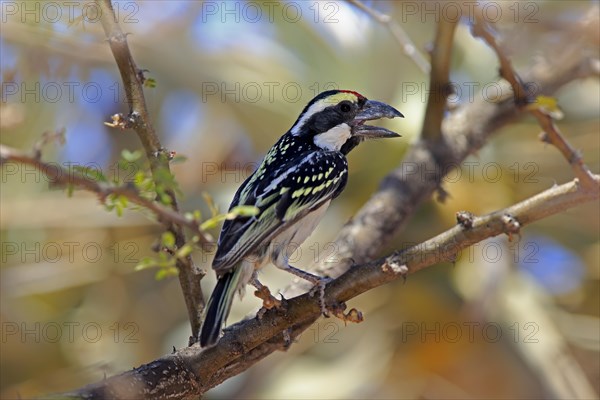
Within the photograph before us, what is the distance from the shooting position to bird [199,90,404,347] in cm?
364

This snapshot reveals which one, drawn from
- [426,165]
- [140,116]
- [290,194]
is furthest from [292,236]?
[426,165]

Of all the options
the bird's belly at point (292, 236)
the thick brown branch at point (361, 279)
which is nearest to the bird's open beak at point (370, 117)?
the bird's belly at point (292, 236)

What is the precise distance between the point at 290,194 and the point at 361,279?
3.01ft

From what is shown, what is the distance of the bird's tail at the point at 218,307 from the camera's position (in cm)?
320

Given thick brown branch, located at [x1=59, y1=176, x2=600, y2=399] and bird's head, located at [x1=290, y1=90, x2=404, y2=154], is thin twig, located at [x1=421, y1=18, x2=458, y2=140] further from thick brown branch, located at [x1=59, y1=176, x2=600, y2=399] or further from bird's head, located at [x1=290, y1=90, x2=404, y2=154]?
thick brown branch, located at [x1=59, y1=176, x2=600, y2=399]

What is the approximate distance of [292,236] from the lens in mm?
4160

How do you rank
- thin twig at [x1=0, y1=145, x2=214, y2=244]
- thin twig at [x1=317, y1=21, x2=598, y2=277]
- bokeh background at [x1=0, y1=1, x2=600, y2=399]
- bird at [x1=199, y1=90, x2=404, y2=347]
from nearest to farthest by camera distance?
thin twig at [x1=0, y1=145, x2=214, y2=244], bird at [x1=199, y1=90, x2=404, y2=347], thin twig at [x1=317, y1=21, x2=598, y2=277], bokeh background at [x1=0, y1=1, x2=600, y2=399]

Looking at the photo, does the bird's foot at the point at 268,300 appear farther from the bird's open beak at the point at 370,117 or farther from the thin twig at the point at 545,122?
the bird's open beak at the point at 370,117

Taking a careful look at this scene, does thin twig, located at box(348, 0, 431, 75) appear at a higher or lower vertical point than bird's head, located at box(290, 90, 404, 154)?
higher

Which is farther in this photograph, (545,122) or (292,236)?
(292,236)

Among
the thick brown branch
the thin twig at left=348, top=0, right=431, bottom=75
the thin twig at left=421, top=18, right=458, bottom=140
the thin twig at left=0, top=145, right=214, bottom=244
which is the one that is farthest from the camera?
the thin twig at left=421, top=18, right=458, bottom=140

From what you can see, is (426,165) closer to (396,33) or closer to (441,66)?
(441,66)

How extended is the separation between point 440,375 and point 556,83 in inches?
95.1

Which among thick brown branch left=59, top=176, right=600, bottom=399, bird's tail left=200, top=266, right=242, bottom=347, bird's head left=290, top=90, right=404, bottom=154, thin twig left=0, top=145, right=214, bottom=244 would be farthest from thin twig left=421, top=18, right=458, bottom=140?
thin twig left=0, top=145, right=214, bottom=244
